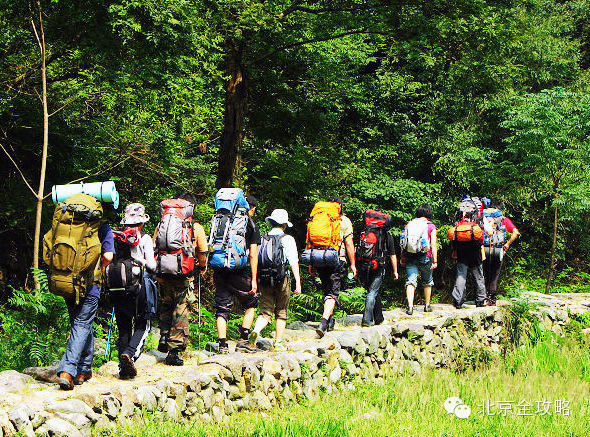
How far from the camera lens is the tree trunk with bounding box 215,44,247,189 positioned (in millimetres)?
12328

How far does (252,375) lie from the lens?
652cm

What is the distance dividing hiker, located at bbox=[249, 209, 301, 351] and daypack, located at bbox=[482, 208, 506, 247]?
4.92 metres

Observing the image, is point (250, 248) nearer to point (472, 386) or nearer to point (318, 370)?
point (318, 370)

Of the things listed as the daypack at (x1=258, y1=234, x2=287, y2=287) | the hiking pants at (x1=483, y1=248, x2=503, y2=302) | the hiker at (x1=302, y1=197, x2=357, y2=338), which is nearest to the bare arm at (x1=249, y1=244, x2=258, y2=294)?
the daypack at (x1=258, y1=234, x2=287, y2=287)

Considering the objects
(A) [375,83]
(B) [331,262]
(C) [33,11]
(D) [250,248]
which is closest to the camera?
(D) [250,248]

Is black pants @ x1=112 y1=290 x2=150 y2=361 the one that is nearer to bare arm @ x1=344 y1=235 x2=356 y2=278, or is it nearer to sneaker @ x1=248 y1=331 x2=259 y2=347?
sneaker @ x1=248 y1=331 x2=259 y2=347

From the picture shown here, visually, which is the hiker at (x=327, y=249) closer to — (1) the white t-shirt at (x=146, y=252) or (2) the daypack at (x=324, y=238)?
(2) the daypack at (x=324, y=238)

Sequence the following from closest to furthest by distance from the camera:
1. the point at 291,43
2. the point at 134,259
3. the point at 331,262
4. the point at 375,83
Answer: the point at 134,259 < the point at 331,262 < the point at 291,43 < the point at 375,83

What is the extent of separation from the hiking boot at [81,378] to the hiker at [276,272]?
2390mm

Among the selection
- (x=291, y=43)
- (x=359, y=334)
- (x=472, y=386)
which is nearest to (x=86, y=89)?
(x=291, y=43)

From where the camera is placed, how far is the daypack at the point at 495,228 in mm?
11141

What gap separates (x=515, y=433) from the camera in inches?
244

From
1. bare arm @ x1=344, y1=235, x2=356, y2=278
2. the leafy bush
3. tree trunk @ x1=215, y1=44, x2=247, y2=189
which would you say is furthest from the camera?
tree trunk @ x1=215, y1=44, x2=247, y2=189

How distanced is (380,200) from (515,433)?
12.3 metres
